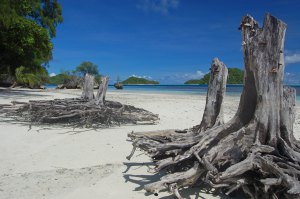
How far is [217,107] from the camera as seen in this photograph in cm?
548

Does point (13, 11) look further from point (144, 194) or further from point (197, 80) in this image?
point (197, 80)

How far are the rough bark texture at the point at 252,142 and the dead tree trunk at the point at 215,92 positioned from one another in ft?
3.74

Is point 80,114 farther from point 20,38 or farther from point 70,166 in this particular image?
point 20,38

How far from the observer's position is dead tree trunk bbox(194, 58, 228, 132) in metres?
5.39

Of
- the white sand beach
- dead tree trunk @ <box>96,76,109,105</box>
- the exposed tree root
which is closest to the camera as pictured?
the white sand beach

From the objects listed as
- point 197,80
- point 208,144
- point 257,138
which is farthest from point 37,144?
point 197,80

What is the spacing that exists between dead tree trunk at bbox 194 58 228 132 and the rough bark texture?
1141 millimetres

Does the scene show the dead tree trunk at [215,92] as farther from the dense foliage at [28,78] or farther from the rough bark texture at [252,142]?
the dense foliage at [28,78]

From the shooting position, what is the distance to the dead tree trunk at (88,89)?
10703mm

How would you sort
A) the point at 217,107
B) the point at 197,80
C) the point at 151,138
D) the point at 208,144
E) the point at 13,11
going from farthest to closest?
the point at 197,80
the point at 13,11
the point at 217,107
the point at 151,138
the point at 208,144

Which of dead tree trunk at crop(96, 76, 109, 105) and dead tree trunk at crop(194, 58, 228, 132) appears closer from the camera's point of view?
dead tree trunk at crop(194, 58, 228, 132)

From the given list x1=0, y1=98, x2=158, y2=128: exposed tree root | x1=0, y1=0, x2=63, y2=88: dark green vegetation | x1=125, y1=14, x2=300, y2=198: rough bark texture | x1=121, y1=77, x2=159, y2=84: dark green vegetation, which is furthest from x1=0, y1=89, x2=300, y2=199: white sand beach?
x1=121, y1=77, x2=159, y2=84: dark green vegetation

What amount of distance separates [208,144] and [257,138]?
1.92ft

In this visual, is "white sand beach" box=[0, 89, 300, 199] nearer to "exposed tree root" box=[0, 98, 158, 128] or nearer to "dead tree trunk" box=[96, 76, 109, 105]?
"exposed tree root" box=[0, 98, 158, 128]
